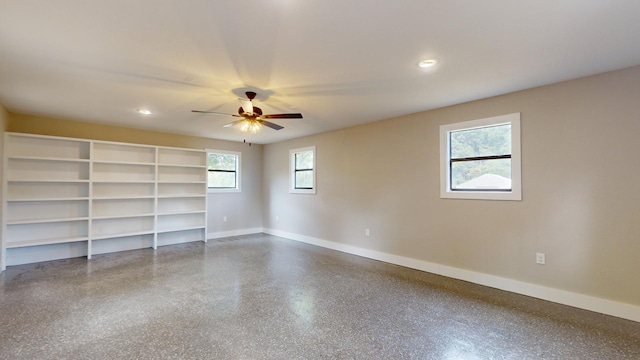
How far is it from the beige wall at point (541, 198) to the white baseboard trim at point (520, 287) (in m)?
0.07

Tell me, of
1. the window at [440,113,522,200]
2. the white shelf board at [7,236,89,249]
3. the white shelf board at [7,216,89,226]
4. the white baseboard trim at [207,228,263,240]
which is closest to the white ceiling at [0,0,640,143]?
the window at [440,113,522,200]

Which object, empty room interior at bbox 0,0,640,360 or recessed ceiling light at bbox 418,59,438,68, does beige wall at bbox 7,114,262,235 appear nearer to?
empty room interior at bbox 0,0,640,360

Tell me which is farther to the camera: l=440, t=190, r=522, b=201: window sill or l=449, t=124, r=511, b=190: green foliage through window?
l=449, t=124, r=511, b=190: green foliage through window

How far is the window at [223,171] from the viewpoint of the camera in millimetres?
7206

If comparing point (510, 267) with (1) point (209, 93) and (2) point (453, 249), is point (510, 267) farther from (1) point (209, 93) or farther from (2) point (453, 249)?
(1) point (209, 93)

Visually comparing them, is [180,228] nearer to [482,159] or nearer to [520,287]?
[482,159]

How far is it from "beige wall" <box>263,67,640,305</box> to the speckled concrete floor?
44 cm

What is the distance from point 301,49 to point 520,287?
3.82m

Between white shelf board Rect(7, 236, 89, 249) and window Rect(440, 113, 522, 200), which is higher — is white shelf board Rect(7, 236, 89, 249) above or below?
below

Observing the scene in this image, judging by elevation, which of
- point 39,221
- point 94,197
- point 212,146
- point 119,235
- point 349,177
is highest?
point 212,146

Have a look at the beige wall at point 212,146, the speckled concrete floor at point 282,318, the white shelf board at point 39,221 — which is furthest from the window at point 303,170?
the white shelf board at point 39,221

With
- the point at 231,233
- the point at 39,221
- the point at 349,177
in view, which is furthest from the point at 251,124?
the point at 231,233

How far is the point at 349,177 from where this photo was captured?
5.82 metres

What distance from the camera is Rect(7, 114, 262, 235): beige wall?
203 inches
